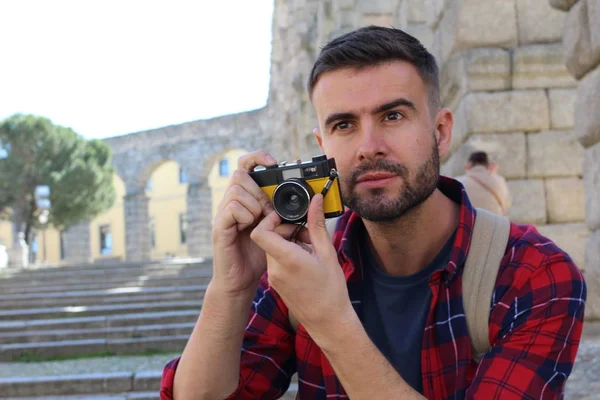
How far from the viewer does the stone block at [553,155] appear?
5.66 meters

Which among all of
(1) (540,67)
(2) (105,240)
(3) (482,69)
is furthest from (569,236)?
(2) (105,240)

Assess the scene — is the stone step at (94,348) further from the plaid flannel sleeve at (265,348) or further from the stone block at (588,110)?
the plaid flannel sleeve at (265,348)

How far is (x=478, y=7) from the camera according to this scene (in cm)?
559

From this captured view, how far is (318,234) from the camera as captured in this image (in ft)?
4.68

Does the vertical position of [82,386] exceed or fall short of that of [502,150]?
it falls short

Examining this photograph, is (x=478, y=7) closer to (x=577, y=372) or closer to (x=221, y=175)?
(x=577, y=372)

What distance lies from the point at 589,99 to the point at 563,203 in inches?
97.0

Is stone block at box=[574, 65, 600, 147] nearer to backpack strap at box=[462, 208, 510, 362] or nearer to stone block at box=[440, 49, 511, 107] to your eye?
backpack strap at box=[462, 208, 510, 362]

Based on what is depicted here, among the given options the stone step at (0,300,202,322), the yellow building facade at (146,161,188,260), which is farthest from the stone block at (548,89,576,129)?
the yellow building facade at (146,161,188,260)

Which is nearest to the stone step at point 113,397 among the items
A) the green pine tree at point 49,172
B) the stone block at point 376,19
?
the stone block at point 376,19

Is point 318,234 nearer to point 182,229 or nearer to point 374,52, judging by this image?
point 374,52

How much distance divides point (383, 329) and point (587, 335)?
2970 mm

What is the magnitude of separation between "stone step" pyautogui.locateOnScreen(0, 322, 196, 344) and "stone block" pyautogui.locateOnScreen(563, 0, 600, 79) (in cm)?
521

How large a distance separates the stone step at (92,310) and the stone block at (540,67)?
511cm
